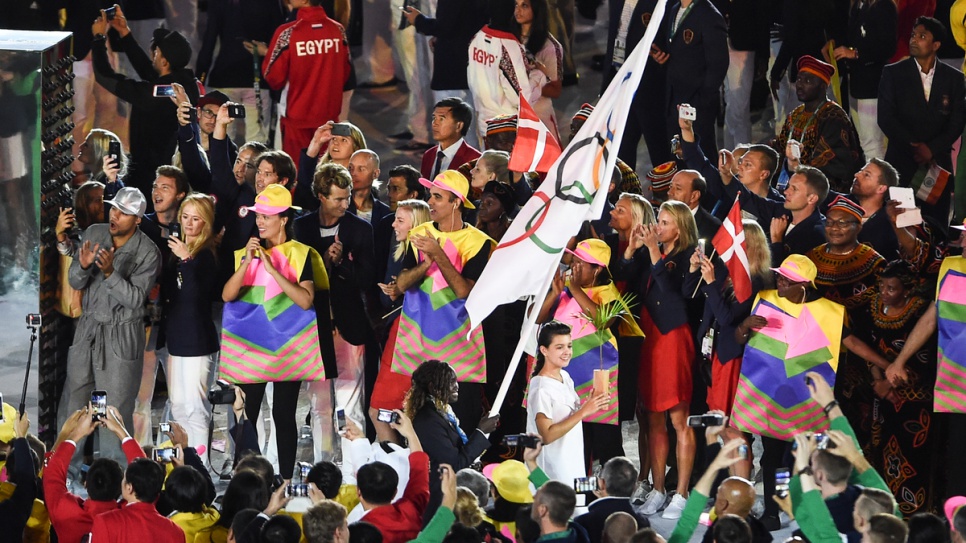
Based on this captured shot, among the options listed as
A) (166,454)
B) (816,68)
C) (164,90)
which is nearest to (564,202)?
(166,454)

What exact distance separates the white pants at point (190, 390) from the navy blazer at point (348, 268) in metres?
0.80

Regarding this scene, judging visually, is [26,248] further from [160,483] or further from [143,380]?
[160,483]

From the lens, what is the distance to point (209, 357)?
35.4 feet

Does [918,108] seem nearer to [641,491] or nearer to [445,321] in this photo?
[641,491]

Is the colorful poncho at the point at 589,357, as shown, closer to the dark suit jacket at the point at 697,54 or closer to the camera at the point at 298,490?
the camera at the point at 298,490

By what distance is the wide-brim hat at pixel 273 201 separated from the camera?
1040 cm

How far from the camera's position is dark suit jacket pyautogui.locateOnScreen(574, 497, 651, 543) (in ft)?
25.8

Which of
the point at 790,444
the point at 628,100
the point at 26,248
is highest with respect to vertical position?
the point at 628,100

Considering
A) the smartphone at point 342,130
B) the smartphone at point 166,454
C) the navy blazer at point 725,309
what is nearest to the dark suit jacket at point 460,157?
the smartphone at point 342,130

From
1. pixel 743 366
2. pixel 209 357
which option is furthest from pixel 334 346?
pixel 743 366

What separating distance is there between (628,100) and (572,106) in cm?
601

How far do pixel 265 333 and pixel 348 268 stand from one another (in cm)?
67

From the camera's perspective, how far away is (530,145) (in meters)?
10.1

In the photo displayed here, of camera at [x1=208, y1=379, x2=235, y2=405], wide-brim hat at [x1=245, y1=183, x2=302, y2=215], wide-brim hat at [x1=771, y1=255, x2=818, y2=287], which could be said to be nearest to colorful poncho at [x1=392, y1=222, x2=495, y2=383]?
wide-brim hat at [x1=245, y1=183, x2=302, y2=215]
